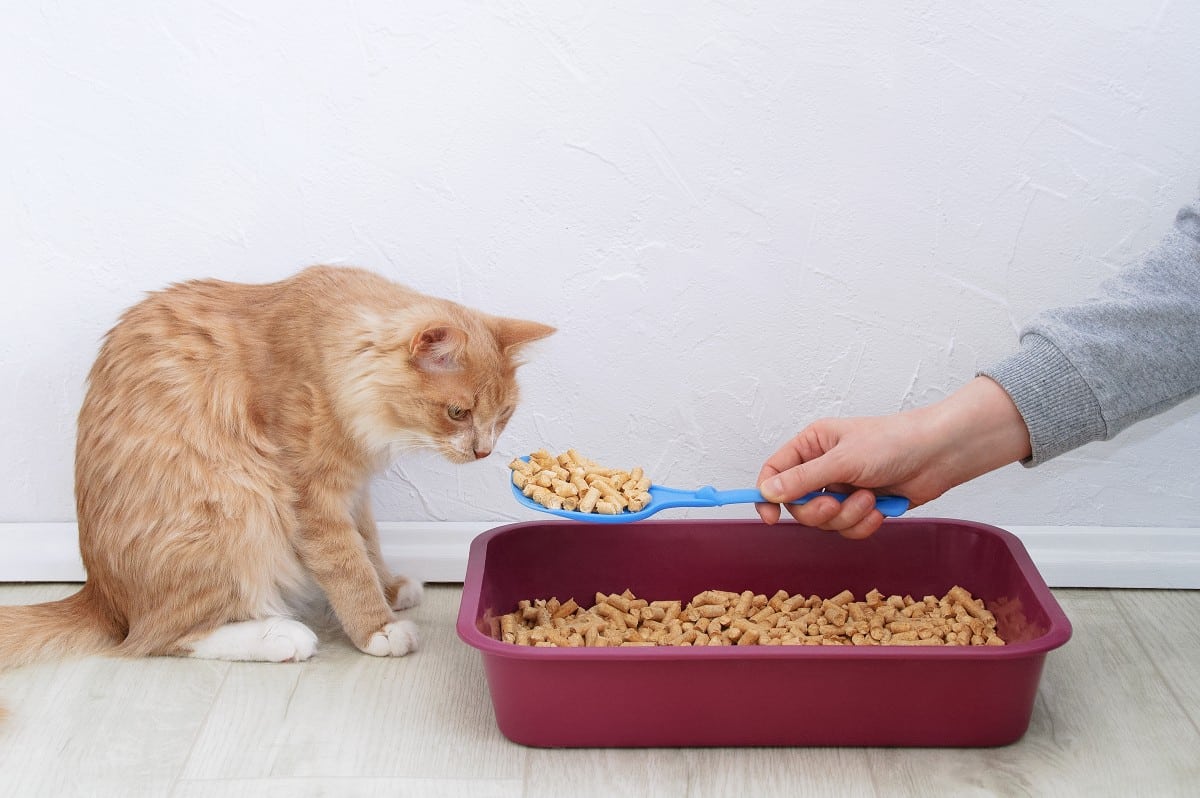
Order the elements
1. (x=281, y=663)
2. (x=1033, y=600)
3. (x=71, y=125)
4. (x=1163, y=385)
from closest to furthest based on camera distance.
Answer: (x=1163, y=385) → (x=1033, y=600) → (x=281, y=663) → (x=71, y=125)

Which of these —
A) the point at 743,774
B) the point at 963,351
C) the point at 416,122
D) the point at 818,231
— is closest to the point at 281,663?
the point at 743,774

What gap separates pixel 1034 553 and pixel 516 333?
3.16ft

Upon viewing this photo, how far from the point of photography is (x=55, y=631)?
63.9 inches

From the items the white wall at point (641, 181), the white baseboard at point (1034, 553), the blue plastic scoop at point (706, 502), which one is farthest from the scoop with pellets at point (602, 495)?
the white baseboard at point (1034, 553)

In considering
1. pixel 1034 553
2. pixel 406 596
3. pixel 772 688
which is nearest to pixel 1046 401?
pixel 772 688

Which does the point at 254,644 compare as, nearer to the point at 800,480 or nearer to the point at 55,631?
the point at 55,631

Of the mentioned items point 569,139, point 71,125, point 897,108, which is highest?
point 897,108

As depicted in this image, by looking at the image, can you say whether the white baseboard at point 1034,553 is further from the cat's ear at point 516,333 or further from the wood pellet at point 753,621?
the cat's ear at point 516,333

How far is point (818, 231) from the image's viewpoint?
5.73 ft

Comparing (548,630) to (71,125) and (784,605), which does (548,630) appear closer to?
(784,605)

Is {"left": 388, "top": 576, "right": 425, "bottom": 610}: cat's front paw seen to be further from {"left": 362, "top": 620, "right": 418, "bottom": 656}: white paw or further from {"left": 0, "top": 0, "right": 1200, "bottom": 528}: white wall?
{"left": 0, "top": 0, "right": 1200, "bottom": 528}: white wall

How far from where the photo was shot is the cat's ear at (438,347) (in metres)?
1.45

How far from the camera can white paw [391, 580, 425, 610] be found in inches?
71.6

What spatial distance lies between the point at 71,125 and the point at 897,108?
4.11 feet
